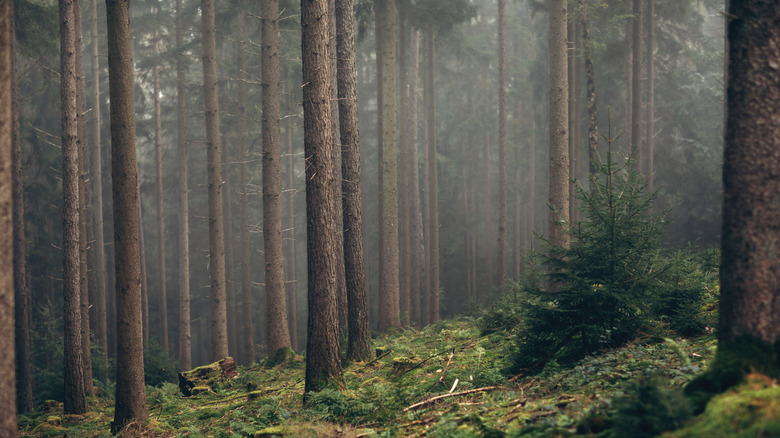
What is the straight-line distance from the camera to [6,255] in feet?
18.6

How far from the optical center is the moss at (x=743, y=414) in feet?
12.5

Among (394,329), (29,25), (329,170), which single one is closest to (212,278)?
(394,329)

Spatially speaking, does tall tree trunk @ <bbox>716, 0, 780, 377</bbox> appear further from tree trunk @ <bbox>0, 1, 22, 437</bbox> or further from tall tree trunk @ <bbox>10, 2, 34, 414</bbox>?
tall tree trunk @ <bbox>10, 2, 34, 414</bbox>

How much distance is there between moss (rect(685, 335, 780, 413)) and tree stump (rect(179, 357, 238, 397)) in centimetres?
1132

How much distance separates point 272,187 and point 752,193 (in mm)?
12957

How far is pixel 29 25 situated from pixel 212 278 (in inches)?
412

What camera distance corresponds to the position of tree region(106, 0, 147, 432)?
31.5 ft

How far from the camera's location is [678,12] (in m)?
25.6

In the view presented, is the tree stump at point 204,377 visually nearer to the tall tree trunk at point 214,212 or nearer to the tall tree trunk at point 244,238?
the tall tree trunk at point 214,212

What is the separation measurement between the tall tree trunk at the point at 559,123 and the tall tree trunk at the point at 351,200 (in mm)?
4718

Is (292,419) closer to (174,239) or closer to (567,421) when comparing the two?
(567,421)

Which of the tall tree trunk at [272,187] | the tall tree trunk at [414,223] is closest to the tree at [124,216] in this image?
the tall tree trunk at [272,187]

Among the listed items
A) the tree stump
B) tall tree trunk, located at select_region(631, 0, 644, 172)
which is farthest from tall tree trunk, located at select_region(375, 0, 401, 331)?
tall tree trunk, located at select_region(631, 0, 644, 172)

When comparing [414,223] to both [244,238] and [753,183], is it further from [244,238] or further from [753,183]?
[753,183]
